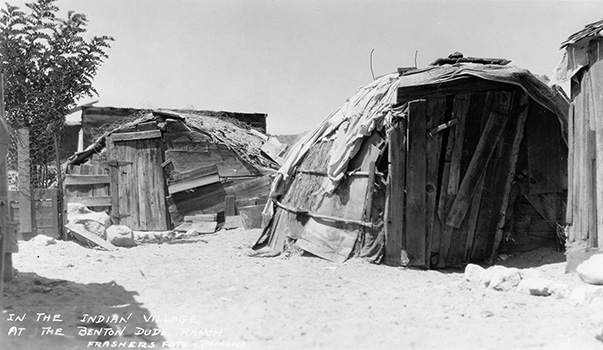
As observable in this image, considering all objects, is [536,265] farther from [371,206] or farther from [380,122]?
[380,122]

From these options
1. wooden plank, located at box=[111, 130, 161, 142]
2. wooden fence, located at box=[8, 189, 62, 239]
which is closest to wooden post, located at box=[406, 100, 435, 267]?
wooden fence, located at box=[8, 189, 62, 239]

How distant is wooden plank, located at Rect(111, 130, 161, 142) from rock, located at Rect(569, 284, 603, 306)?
38.2 feet

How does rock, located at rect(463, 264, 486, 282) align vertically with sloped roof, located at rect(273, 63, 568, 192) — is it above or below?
below

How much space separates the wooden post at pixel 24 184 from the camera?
9414 mm

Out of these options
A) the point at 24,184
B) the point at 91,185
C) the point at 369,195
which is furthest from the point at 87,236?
the point at 369,195

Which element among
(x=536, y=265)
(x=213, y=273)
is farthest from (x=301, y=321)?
(x=536, y=265)

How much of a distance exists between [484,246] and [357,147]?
264cm

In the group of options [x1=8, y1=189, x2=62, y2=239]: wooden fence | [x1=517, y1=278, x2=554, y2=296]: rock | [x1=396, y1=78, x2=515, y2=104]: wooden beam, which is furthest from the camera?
[x1=8, y1=189, x2=62, y2=239]: wooden fence

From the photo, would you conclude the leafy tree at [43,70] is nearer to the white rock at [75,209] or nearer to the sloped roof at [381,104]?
the white rock at [75,209]

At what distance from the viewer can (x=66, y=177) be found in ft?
48.0

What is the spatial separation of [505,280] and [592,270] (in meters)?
0.92

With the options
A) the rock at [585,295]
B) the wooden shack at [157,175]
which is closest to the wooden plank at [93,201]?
the wooden shack at [157,175]

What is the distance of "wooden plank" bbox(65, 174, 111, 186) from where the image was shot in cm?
1460

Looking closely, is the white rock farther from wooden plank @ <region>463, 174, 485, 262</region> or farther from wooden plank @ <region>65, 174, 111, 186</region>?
wooden plank @ <region>463, 174, 485, 262</region>
